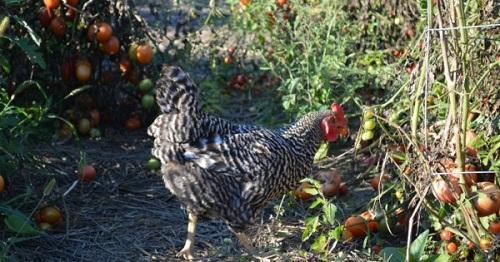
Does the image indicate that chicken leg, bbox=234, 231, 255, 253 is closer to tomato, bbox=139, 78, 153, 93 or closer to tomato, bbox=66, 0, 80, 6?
tomato, bbox=139, 78, 153, 93

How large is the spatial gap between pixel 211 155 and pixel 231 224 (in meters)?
0.39

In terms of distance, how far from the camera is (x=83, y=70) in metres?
5.72

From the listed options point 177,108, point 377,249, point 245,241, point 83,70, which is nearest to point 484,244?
point 377,249

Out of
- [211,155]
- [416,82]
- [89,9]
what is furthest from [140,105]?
[416,82]

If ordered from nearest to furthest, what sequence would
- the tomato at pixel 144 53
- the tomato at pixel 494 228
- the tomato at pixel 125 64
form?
1. the tomato at pixel 494 228
2. the tomato at pixel 144 53
3. the tomato at pixel 125 64

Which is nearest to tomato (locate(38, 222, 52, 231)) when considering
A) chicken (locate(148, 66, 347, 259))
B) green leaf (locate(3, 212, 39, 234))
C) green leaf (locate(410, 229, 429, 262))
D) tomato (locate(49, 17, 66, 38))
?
green leaf (locate(3, 212, 39, 234))

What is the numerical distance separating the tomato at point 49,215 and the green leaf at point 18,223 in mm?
358

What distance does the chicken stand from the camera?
4637 millimetres

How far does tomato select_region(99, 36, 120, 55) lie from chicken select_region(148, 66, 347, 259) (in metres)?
0.96

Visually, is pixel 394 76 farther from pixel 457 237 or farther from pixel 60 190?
pixel 60 190

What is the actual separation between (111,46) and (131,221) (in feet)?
4.02

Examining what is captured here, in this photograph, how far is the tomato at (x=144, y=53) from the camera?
576 centimetres

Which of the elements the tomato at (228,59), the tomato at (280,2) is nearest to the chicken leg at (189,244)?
the tomato at (280,2)

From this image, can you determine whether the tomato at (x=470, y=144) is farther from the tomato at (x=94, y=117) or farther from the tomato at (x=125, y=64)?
the tomato at (x=94, y=117)
